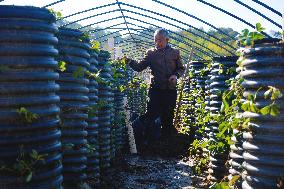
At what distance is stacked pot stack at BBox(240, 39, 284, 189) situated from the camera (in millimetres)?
2275

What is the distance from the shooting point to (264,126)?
234 centimetres

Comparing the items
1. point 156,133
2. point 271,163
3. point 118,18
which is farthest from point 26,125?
point 118,18

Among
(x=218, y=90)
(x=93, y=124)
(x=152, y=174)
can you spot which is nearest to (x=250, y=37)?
(x=218, y=90)

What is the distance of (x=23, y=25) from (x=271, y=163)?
162 cm

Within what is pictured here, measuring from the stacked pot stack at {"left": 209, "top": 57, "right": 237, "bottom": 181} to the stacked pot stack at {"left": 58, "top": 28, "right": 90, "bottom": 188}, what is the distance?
1.55 m

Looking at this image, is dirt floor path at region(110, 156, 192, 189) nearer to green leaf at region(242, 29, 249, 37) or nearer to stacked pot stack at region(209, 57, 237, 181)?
stacked pot stack at region(209, 57, 237, 181)

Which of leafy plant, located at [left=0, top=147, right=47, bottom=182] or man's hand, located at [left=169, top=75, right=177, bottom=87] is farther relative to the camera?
man's hand, located at [left=169, top=75, right=177, bottom=87]

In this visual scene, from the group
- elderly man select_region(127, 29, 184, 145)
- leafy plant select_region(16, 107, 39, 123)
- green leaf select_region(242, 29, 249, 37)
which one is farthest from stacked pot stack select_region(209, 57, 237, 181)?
elderly man select_region(127, 29, 184, 145)

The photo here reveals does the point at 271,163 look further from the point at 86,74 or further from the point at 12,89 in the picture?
the point at 86,74

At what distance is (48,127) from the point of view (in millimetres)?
2428

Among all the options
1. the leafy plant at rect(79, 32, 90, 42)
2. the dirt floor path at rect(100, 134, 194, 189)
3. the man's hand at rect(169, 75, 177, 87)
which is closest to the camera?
the leafy plant at rect(79, 32, 90, 42)

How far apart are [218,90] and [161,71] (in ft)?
10.6

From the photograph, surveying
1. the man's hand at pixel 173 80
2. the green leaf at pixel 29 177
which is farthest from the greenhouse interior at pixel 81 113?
the man's hand at pixel 173 80

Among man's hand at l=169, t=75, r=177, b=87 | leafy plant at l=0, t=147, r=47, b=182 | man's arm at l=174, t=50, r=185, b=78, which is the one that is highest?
man's arm at l=174, t=50, r=185, b=78
